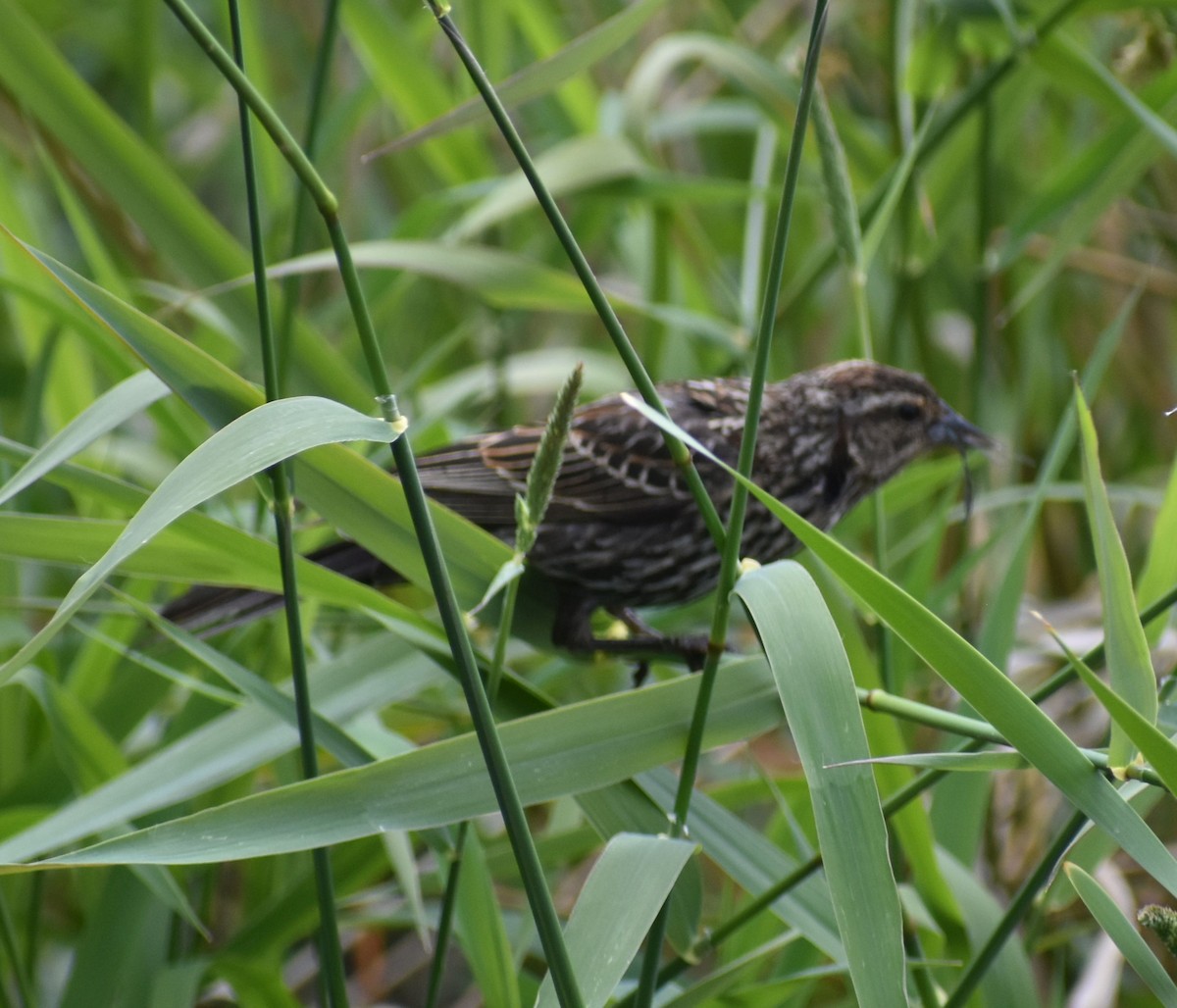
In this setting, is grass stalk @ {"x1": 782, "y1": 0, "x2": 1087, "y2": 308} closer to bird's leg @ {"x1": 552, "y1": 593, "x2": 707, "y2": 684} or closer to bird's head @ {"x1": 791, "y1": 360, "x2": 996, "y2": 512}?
bird's head @ {"x1": 791, "y1": 360, "x2": 996, "y2": 512}

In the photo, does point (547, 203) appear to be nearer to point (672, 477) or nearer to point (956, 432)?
point (672, 477)

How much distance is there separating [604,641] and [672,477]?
350mm

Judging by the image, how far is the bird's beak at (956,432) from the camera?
6.22 feet

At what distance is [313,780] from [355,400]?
783 millimetres

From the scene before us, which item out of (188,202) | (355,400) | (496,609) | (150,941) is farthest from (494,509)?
(150,941)

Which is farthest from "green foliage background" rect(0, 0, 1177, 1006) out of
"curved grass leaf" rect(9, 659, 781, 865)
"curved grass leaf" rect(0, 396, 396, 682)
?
"curved grass leaf" rect(0, 396, 396, 682)

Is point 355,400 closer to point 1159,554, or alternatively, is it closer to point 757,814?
point 1159,554

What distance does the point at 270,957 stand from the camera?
153cm

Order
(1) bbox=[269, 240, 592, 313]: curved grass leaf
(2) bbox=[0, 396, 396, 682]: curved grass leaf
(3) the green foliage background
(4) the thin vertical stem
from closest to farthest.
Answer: (2) bbox=[0, 396, 396, 682]: curved grass leaf → (4) the thin vertical stem → (3) the green foliage background → (1) bbox=[269, 240, 592, 313]: curved grass leaf

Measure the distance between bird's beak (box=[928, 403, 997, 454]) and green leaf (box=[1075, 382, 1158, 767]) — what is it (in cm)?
95

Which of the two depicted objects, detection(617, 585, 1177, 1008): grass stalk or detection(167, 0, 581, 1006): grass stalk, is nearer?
detection(167, 0, 581, 1006): grass stalk

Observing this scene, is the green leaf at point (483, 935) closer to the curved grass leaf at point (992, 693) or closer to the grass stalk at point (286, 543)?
the grass stalk at point (286, 543)

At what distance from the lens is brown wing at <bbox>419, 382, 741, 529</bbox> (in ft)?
6.14

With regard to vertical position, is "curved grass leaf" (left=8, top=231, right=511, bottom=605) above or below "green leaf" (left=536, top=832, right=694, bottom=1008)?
above
